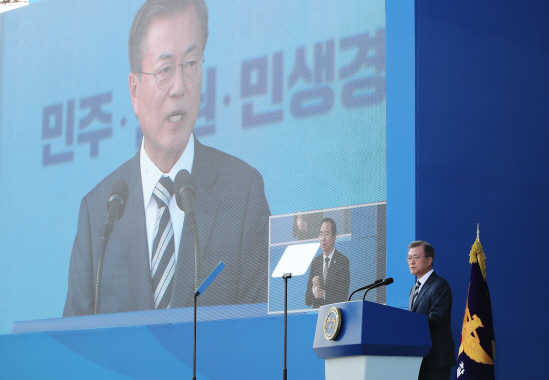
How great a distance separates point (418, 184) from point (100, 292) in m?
4.68

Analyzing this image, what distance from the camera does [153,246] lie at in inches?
314

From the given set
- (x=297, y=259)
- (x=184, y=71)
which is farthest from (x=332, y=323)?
(x=184, y=71)

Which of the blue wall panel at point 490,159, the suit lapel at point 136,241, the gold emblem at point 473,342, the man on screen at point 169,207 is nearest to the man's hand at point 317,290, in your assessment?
the blue wall panel at point 490,159

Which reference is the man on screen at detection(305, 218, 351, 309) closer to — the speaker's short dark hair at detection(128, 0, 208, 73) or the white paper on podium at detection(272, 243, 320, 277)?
the white paper on podium at detection(272, 243, 320, 277)

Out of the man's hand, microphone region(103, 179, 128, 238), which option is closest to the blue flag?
the man's hand

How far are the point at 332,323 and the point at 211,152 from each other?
485 centimetres

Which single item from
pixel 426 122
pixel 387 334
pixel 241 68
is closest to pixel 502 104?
pixel 426 122

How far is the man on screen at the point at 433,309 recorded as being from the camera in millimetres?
3279

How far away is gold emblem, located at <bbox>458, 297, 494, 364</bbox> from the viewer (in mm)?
3855

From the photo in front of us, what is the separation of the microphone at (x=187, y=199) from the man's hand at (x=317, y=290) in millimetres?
2096

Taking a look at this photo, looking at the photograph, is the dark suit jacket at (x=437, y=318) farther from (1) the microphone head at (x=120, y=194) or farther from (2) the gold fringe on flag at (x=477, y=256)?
(1) the microphone head at (x=120, y=194)

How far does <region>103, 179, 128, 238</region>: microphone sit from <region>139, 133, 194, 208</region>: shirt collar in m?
0.30

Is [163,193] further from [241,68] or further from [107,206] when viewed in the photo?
[241,68]

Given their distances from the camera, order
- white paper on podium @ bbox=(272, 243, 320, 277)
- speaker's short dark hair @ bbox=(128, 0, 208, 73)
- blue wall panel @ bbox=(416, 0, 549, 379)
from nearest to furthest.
Result: 1. white paper on podium @ bbox=(272, 243, 320, 277)
2. blue wall panel @ bbox=(416, 0, 549, 379)
3. speaker's short dark hair @ bbox=(128, 0, 208, 73)
